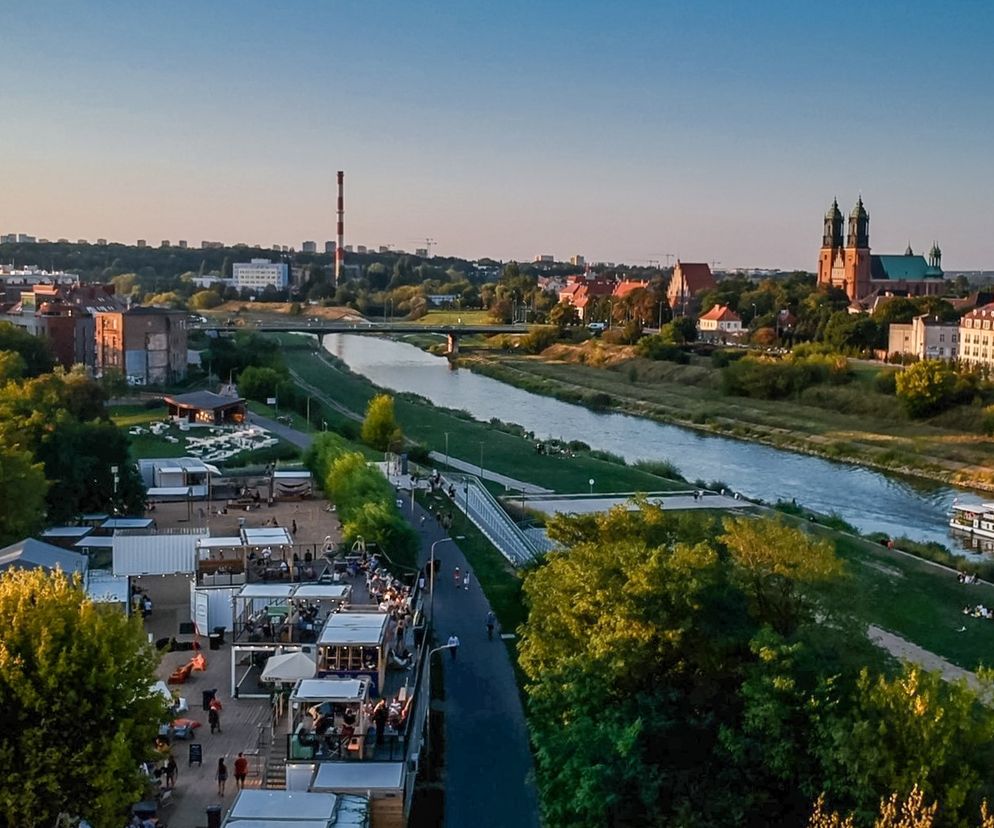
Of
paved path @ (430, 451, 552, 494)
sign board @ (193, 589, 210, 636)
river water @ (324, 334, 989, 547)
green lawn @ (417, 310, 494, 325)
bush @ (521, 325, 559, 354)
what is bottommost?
river water @ (324, 334, 989, 547)

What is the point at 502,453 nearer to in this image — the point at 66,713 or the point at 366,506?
the point at 366,506

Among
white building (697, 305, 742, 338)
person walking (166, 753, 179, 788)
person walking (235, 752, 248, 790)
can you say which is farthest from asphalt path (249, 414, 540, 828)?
white building (697, 305, 742, 338)

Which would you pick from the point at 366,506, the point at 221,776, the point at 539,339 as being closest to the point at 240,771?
the point at 221,776

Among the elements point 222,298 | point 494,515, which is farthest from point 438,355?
point 494,515

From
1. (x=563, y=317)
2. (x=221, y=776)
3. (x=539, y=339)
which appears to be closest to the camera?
(x=221, y=776)

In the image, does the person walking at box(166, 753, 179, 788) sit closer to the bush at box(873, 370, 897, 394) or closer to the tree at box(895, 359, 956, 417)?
the tree at box(895, 359, 956, 417)

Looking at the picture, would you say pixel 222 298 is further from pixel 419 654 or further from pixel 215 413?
pixel 419 654
